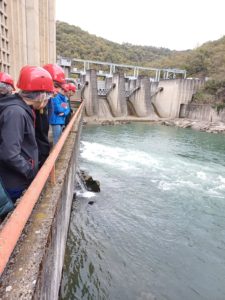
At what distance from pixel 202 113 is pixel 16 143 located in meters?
35.3

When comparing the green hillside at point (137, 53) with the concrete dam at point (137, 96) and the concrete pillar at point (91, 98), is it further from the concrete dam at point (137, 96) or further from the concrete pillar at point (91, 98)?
the concrete pillar at point (91, 98)

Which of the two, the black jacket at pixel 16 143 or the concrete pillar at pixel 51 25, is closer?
the black jacket at pixel 16 143

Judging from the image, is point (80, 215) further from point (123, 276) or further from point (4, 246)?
point (4, 246)

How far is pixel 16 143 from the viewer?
2.03 m

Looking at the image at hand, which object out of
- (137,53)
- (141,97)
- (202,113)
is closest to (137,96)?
(141,97)

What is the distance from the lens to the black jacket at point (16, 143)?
6.57ft

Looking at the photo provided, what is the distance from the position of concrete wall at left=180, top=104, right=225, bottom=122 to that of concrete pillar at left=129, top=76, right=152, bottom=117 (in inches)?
212

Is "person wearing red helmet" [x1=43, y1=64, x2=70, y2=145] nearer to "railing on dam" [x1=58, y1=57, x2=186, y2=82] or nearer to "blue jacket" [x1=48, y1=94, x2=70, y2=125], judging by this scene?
"blue jacket" [x1=48, y1=94, x2=70, y2=125]

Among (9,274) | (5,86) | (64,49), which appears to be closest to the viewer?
(9,274)

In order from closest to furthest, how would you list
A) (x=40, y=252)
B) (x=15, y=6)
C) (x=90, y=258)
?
(x=40, y=252) < (x=90, y=258) < (x=15, y=6)

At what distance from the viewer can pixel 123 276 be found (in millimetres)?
5121

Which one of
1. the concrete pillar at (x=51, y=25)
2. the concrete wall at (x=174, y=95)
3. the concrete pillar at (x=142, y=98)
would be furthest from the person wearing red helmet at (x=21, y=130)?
the concrete wall at (x=174, y=95)

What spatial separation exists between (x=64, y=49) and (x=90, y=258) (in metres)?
75.0

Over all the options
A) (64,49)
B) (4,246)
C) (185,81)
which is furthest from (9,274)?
(64,49)
